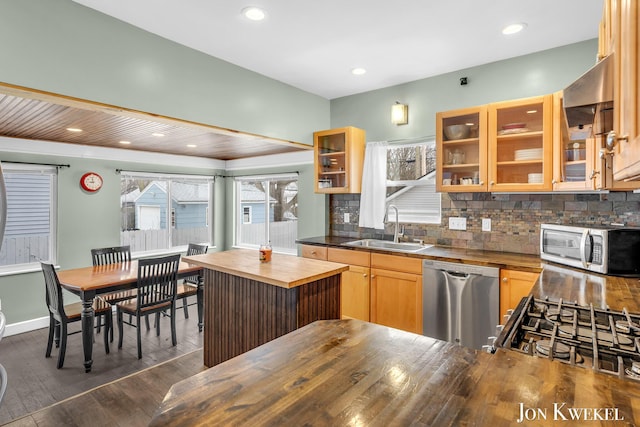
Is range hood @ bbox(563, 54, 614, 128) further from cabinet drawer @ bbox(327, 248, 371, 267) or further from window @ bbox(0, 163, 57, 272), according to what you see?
window @ bbox(0, 163, 57, 272)

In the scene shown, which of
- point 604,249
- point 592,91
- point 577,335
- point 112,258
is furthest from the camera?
point 112,258

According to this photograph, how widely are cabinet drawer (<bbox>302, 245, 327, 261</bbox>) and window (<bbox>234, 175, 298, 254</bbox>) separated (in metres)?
1.25

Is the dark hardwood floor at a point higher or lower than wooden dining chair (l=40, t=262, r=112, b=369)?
lower

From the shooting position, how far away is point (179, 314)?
180 inches

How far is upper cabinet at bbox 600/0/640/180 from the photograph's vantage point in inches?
29.8

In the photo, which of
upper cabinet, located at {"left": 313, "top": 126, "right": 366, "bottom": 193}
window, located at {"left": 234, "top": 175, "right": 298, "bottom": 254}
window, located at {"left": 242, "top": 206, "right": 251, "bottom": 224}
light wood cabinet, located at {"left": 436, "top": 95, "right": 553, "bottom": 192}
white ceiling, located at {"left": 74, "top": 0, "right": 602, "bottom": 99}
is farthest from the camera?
window, located at {"left": 242, "top": 206, "right": 251, "bottom": 224}

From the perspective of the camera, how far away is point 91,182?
180 inches

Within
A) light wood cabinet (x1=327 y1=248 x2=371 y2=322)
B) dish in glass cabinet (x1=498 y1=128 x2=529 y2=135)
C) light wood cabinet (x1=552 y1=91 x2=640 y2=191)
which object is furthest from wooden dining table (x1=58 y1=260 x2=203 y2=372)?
light wood cabinet (x1=552 y1=91 x2=640 y2=191)


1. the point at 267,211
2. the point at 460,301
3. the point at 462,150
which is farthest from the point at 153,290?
the point at 462,150

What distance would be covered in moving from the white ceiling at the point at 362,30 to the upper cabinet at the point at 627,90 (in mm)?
1682

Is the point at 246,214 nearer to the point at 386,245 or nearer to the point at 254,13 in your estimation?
the point at 386,245

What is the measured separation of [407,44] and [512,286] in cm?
209

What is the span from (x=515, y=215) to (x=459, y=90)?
1339 mm

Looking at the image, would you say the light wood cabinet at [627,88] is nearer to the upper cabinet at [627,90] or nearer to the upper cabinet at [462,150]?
Answer: the upper cabinet at [627,90]
